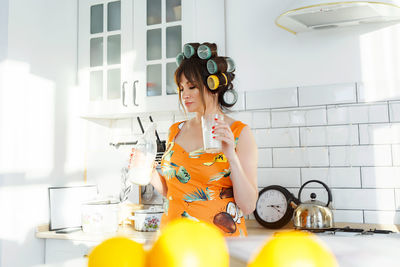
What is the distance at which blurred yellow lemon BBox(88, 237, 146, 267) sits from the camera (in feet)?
1.28

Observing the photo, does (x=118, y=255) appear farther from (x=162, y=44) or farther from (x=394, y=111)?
(x=162, y=44)

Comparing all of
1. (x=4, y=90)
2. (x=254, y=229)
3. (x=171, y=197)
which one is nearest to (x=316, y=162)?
(x=254, y=229)

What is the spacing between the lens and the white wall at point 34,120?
7.37 feet

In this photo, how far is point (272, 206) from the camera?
7.13 ft

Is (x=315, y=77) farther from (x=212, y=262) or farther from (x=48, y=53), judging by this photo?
(x=212, y=262)

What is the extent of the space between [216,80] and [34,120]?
1356mm

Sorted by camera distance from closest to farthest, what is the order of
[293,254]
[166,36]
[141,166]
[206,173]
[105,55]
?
[293,254]
[141,166]
[206,173]
[166,36]
[105,55]

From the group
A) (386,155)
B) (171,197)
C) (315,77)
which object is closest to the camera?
(171,197)

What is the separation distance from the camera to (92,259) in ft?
1.32

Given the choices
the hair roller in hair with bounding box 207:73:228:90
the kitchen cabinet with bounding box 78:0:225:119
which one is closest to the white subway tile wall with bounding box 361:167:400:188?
the hair roller in hair with bounding box 207:73:228:90

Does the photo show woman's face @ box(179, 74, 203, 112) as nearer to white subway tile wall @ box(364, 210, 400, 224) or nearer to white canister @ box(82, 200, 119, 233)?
white canister @ box(82, 200, 119, 233)

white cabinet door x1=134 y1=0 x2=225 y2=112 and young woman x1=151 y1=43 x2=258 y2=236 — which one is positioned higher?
white cabinet door x1=134 y1=0 x2=225 y2=112

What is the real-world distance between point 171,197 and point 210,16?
4.41 ft

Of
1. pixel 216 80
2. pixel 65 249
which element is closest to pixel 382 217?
pixel 216 80
